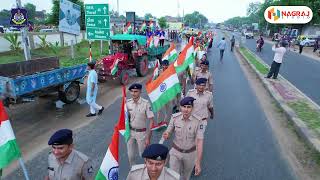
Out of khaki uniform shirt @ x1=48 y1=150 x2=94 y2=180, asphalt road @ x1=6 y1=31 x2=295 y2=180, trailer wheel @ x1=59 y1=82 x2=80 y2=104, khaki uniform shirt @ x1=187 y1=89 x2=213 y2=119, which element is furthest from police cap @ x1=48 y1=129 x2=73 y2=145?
trailer wheel @ x1=59 y1=82 x2=80 y2=104

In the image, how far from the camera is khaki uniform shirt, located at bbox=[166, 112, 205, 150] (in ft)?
14.3

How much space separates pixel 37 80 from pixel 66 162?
234 inches

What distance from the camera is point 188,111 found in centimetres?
425

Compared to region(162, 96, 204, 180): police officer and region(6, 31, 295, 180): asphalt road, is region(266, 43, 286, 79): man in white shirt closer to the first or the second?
region(6, 31, 295, 180): asphalt road

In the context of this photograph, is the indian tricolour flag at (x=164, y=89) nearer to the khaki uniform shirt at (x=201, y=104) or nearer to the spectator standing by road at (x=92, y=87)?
the khaki uniform shirt at (x=201, y=104)

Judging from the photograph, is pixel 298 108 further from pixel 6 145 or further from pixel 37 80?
pixel 6 145

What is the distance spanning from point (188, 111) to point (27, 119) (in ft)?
20.3

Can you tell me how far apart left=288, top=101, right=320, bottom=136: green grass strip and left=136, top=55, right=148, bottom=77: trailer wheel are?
7.44m

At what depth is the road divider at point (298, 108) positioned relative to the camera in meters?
7.46

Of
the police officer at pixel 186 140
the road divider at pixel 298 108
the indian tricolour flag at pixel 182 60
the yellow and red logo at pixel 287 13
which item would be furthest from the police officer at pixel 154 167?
the yellow and red logo at pixel 287 13

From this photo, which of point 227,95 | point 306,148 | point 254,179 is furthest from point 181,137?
point 227,95

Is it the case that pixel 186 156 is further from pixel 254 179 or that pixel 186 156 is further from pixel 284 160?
pixel 284 160

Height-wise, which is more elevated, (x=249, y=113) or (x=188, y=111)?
(x=188, y=111)

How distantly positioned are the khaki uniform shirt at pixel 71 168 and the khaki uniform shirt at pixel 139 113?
171 centimetres
